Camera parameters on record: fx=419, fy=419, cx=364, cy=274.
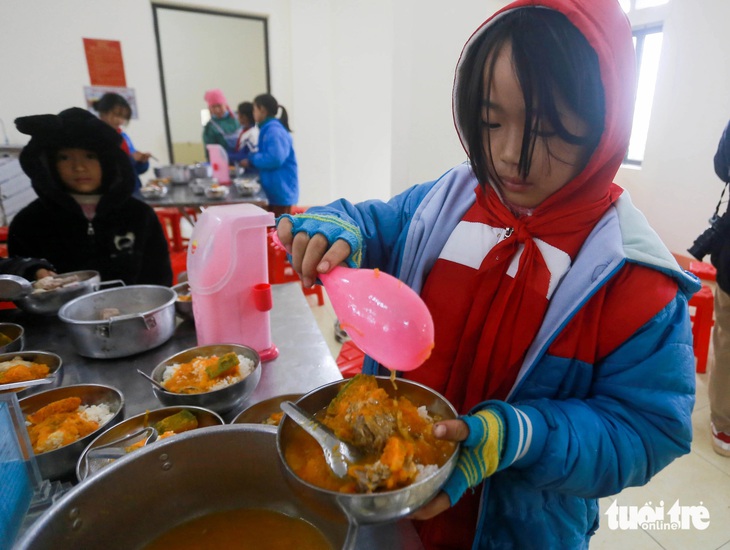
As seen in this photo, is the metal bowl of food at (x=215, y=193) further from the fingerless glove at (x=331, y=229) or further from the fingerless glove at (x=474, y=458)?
the fingerless glove at (x=474, y=458)

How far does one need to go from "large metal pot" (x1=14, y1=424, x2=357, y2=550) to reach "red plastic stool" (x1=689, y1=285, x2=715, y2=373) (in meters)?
3.01

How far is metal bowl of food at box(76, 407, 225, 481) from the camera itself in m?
0.76

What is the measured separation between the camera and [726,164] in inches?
80.8

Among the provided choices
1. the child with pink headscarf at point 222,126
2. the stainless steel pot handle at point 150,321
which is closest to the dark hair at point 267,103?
the child with pink headscarf at point 222,126

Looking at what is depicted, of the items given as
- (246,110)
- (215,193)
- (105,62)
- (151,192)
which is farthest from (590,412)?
(105,62)

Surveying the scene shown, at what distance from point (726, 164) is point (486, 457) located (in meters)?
2.32

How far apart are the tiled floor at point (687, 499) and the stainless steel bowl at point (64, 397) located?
6.02 feet

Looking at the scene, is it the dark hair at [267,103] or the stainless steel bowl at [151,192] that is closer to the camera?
the stainless steel bowl at [151,192]

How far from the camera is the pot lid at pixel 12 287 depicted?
1247mm

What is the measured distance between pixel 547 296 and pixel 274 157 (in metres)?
3.84

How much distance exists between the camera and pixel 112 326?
1134mm

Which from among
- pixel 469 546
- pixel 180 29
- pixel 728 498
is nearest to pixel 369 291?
pixel 469 546

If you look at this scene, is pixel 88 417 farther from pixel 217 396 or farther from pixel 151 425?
pixel 217 396

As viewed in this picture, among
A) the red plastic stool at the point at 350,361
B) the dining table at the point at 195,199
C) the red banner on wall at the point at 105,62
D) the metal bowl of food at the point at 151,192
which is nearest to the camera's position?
the red plastic stool at the point at 350,361
